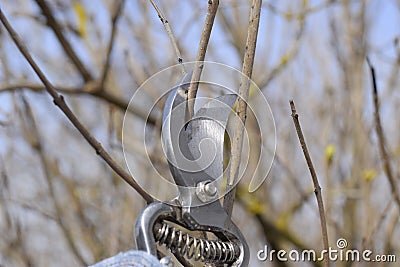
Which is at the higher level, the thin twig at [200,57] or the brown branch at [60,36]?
the brown branch at [60,36]

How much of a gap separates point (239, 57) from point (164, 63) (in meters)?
0.23

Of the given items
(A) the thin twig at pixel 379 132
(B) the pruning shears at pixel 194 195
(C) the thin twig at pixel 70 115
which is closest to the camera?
(B) the pruning shears at pixel 194 195

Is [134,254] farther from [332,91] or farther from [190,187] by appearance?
[332,91]

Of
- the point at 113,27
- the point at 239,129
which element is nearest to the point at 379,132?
the point at 239,129

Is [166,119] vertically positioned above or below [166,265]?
above

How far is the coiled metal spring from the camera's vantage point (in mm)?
485

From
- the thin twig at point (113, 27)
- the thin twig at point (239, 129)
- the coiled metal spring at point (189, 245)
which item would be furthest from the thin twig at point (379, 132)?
the thin twig at point (113, 27)

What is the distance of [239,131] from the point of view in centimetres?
56

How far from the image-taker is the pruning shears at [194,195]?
1.59 ft

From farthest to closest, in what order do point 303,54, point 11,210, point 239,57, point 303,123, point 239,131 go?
1. point 303,123
2. point 303,54
3. point 239,57
4. point 11,210
5. point 239,131

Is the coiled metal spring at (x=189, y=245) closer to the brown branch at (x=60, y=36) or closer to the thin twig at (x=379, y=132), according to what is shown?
the thin twig at (x=379, y=132)

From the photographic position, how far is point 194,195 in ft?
1.67

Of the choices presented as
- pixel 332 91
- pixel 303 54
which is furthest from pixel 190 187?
pixel 303 54

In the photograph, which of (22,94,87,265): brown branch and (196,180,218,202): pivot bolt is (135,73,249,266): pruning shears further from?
(22,94,87,265): brown branch
